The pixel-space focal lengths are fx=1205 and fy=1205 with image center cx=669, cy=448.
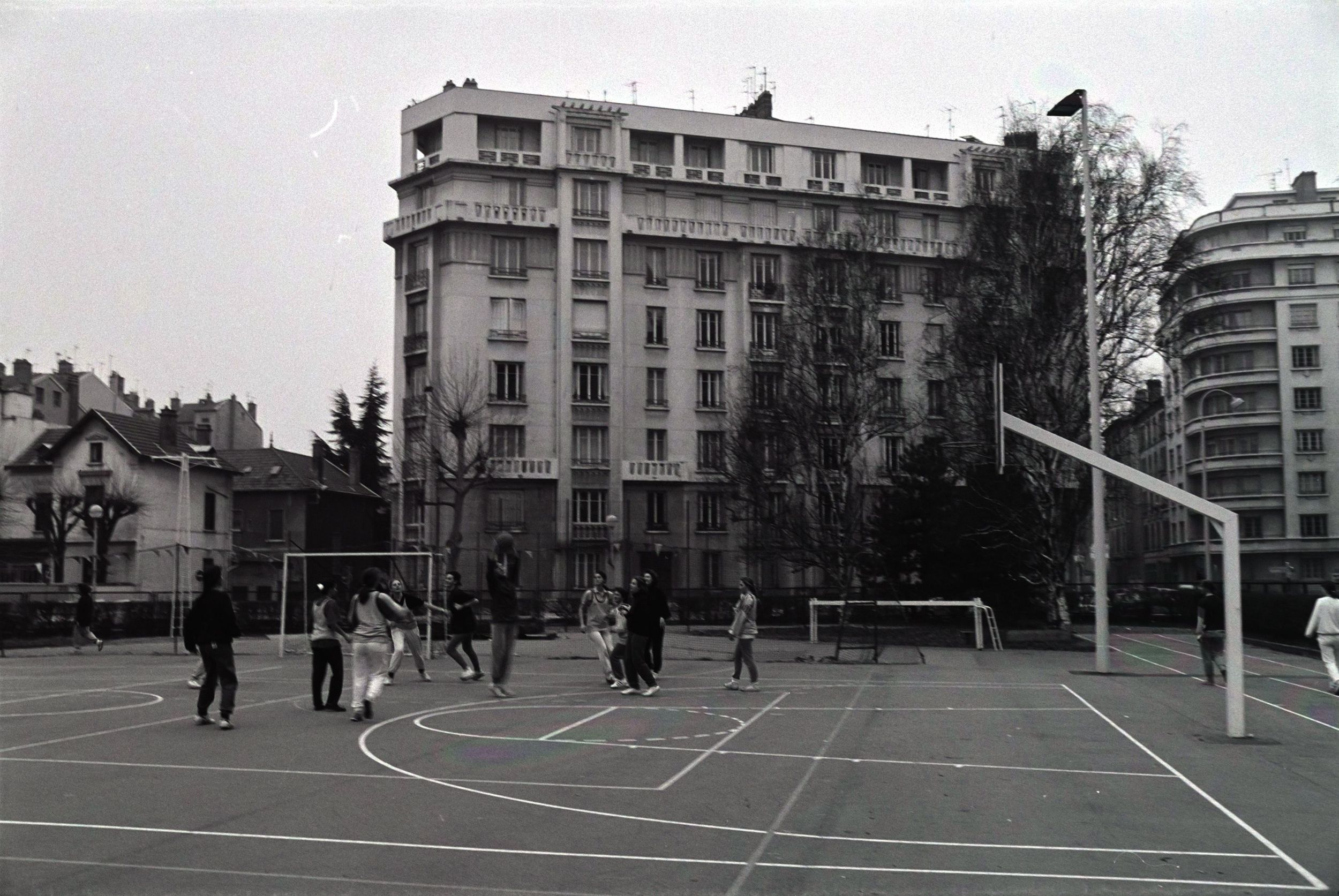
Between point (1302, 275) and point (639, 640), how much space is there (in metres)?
77.2

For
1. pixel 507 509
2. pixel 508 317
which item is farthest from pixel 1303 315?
pixel 507 509

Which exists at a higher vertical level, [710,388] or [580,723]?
[710,388]

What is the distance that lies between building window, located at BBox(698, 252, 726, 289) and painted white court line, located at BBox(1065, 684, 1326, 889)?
47091mm

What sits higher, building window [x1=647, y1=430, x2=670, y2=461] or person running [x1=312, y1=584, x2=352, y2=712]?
building window [x1=647, y1=430, x2=670, y2=461]

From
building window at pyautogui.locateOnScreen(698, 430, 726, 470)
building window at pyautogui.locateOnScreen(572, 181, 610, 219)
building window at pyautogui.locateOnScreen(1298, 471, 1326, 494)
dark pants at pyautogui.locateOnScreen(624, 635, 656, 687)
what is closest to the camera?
dark pants at pyautogui.locateOnScreen(624, 635, 656, 687)

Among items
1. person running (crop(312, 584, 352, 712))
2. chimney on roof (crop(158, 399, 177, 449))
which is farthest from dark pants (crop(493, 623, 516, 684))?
chimney on roof (crop(158, 399, 177, 449))

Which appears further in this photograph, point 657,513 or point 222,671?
point 657,513

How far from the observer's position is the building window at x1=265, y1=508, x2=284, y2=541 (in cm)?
6950

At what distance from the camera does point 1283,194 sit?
8525 centimetres

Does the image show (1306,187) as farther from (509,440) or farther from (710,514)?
(509,440)

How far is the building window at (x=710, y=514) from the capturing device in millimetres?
59562

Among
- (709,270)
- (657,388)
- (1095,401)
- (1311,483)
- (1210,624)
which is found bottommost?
(1210,624)

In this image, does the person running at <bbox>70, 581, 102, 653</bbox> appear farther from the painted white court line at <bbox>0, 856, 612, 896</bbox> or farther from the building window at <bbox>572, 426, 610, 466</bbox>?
the building window at <bbox>572, 426, 610, 466</bbox>

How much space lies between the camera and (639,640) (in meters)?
18.8
